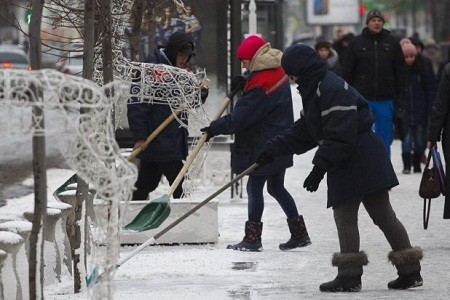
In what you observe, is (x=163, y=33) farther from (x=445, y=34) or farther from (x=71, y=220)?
(x=445, y=34)

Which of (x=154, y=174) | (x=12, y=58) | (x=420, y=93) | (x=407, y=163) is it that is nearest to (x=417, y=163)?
(x=407, y=163)

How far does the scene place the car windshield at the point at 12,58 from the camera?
151 feet

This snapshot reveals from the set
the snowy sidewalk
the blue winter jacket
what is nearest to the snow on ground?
the snowy sidewalk

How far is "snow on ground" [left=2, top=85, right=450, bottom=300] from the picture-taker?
9.32 m

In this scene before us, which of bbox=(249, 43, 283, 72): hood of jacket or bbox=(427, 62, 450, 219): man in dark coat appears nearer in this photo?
bbox=(249, 43, 283, 72): hood of jacket

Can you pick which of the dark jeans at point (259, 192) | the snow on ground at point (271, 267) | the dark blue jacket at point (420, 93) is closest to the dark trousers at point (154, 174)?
the snow on ground at point (271, 267)

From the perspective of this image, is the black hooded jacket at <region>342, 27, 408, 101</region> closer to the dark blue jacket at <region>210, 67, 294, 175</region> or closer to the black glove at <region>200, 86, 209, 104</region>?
the black glove at <region>200, 86, 209, 104</region>

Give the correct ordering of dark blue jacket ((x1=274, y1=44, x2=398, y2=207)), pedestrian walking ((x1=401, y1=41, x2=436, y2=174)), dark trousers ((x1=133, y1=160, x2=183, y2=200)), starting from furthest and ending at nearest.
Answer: pedestrian walking ((x1=401, y1=41, x2=436, y2=174)) < dark trousers ((x1=133, y1=160, x2=183, y2=200)) < dark blue jacket ((x1=274, y1=44, x2=398, y2=207))

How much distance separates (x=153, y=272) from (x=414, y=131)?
32.2ft

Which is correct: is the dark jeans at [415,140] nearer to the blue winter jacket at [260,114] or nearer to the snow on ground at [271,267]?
the snow on ground at [271,267]

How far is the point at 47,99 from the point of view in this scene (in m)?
6.37

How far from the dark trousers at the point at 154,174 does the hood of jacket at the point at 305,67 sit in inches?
128

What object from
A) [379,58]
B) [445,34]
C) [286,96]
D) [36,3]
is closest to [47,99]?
[36,3]

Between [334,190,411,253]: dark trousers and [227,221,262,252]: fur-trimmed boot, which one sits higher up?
[334,190,411,253]: dark trousers
